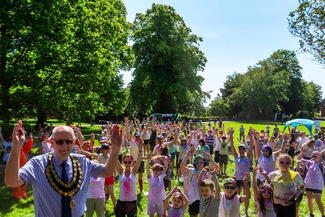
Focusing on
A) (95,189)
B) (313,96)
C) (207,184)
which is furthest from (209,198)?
(313,96)

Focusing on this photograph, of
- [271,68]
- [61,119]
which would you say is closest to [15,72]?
[61,119]

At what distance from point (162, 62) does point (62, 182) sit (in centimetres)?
4371

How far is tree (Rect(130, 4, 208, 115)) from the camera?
151 feet

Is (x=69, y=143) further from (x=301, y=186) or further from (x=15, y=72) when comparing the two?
(x=15, y=72)

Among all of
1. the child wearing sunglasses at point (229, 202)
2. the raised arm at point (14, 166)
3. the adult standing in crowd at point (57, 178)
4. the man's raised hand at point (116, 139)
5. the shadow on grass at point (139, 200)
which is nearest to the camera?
the raised arm at point (14, 166)

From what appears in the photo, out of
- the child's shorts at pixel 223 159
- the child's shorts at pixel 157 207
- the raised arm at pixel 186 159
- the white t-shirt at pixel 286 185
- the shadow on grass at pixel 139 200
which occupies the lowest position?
the shadow on grass at pixel 139 200

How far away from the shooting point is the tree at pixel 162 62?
4597 centimetres

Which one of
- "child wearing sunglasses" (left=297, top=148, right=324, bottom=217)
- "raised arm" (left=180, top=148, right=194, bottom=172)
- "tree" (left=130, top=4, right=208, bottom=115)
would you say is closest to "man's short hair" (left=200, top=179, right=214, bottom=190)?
"raised arm" (left=180, top=148, right=194, bottom=172)

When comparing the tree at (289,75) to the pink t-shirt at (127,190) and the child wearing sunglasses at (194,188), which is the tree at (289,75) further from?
the pink t-shirt at (127,190)

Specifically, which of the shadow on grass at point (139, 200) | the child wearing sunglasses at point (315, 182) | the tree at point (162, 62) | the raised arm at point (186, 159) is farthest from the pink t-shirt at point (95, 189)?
the tree at point (162, 62)

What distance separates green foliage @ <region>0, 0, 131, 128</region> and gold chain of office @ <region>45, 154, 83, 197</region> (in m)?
13.4

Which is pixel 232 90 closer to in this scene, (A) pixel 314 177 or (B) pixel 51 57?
(B) pixel 51 57

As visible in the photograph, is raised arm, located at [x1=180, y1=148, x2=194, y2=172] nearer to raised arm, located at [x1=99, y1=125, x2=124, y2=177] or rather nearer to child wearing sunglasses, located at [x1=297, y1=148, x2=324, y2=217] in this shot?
child wearing sunglasses, located at [x1=297, y1=148, x2=324, y2=217]

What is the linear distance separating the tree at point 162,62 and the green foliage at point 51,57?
25065 mm
